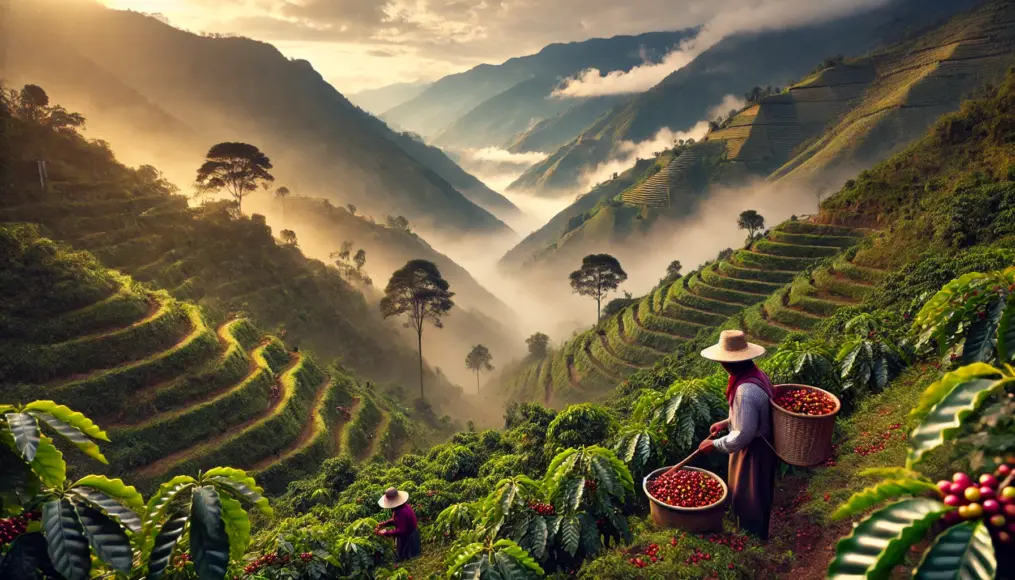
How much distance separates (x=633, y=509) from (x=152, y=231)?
1712 inches

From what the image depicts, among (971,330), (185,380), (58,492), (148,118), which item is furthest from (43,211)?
(148,118)

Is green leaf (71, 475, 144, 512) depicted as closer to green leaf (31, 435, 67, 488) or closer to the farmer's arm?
green leaf (31, 435, 67, 488)

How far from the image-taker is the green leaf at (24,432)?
232cm

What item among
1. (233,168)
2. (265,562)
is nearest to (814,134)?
(233,168)

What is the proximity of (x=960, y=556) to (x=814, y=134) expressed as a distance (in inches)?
6099

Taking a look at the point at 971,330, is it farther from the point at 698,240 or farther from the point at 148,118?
the point at 148,118

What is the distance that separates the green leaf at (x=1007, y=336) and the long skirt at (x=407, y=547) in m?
8.52

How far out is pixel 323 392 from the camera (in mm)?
31297

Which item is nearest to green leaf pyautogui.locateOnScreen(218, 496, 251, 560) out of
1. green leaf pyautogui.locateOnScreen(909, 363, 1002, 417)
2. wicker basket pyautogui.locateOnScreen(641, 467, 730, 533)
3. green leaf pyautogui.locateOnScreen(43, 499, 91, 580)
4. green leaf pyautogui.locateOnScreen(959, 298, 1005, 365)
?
green leaf pyautogui.locateOnScreen(43, 499, 91, 580)

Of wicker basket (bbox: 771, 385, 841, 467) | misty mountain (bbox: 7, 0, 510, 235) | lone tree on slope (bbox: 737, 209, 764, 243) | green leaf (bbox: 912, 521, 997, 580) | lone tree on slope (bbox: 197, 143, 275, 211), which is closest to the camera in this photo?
green leaf (bbox: 912, 521, 997, 580)

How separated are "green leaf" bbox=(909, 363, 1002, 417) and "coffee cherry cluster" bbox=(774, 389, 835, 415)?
340 cm

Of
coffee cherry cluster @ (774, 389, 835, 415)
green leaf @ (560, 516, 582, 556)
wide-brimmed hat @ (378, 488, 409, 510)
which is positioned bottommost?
wide-brimmed hat @ (378, 488, 409, 510)

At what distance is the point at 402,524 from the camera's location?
28.7 feet

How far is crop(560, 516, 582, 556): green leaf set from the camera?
446cm
